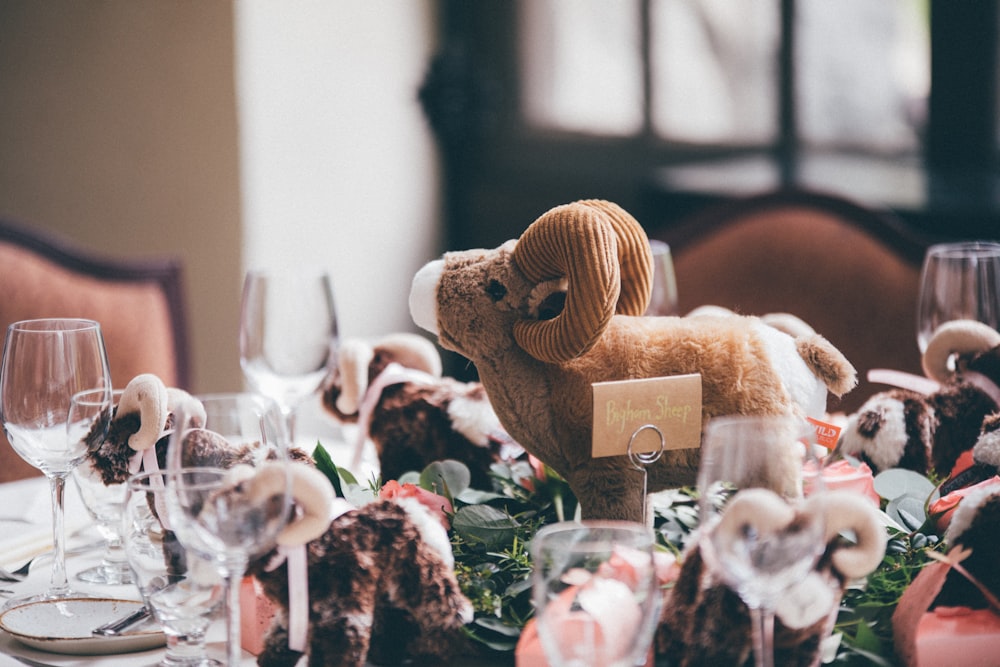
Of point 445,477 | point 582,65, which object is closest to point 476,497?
point 445,477

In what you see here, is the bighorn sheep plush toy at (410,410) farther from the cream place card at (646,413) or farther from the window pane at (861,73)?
the window pane at (861,73)

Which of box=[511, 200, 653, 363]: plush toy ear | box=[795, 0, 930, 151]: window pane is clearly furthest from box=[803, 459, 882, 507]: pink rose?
box=[795, 0, 930, 151]: window pane

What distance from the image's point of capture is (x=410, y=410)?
47.6 inches

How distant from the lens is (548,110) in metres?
3.41

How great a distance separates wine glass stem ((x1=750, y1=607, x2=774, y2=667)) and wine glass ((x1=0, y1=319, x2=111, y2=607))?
0.60 metres

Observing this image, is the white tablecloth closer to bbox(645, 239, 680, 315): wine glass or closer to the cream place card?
the cream place card

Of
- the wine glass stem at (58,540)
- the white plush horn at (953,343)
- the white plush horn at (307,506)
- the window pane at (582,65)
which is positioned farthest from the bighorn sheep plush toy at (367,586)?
the window pane at (582,65)

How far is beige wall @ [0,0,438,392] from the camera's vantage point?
2.80 m

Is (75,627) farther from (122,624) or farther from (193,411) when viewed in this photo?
(193,411)

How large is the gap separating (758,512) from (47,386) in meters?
0.64

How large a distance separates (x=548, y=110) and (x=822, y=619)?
9.28 ft

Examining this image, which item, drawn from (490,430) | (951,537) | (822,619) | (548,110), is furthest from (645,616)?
(548,110)

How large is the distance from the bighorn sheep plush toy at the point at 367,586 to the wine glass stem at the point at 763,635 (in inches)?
8.7

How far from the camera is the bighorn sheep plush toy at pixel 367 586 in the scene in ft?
2.51
